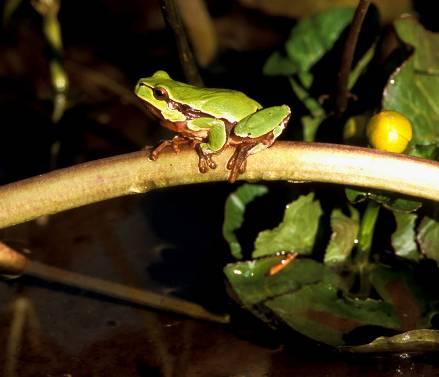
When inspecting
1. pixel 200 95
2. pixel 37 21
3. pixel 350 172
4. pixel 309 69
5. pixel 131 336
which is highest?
pixel 37 21

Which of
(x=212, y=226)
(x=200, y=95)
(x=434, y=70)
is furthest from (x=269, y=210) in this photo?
(x=434, y=70)

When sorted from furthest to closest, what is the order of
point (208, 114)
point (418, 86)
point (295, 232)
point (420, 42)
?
point (420, 42)
point (418, 86)
point (295, 232)
point (208, 114)

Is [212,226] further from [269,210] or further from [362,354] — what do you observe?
[362,354]

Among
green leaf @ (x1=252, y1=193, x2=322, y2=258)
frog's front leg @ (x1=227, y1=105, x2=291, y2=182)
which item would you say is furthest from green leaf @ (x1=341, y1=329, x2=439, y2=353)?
frog's front leg @ (x1=227, y1=105, x2=291, y2=182)

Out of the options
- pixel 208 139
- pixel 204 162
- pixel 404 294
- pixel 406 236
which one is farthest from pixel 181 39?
pixel 404 294

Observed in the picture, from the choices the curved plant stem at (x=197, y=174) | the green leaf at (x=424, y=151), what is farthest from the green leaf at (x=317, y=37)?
the curved plant stem at (x=197, y=174)

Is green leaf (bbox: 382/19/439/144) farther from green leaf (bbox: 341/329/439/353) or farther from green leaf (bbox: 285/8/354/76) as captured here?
green leaf (bbox: 341/329/439/353)

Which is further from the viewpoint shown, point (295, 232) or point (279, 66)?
point (279, 66)

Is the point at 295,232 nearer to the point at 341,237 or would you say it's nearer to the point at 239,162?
the point at 341,237
